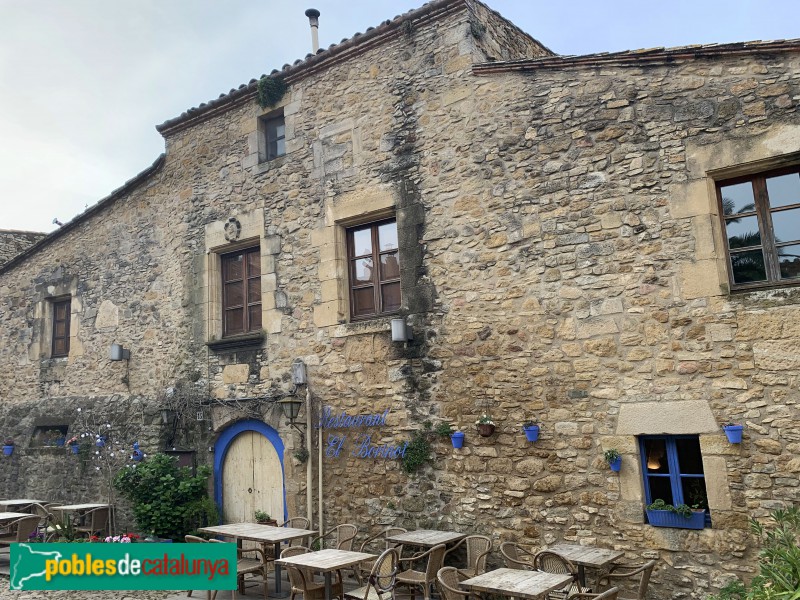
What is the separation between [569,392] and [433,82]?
387 centimetres

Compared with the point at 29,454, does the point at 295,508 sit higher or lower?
lower

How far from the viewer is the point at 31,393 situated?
470 inches

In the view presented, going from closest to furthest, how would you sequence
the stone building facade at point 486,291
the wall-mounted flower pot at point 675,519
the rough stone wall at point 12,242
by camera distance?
the wall-mounted flower pot at point 675,519 → the stone building facade at point 486,291 → the rough stone wall at point 12,242

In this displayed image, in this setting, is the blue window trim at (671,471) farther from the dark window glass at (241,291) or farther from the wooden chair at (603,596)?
the dark window glass at (241,291)

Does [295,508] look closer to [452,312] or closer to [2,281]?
[452,312]

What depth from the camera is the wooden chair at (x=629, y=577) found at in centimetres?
541

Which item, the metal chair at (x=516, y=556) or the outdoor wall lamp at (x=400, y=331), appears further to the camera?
the outdoor wall lamp at (x=400, y=331)

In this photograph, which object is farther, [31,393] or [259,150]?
[31,393]

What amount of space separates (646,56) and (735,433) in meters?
3.54

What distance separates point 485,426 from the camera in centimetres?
684

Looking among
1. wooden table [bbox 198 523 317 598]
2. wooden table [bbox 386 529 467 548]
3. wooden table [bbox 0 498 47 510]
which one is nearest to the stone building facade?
wooden table [bbox 386 529 467 548]

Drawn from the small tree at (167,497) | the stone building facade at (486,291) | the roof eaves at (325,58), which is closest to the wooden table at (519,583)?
the stone building facade at (486,291)

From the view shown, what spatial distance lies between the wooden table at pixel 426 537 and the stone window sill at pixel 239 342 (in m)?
3.28

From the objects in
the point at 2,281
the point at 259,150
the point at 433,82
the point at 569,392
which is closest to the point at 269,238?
the point at 259,150
